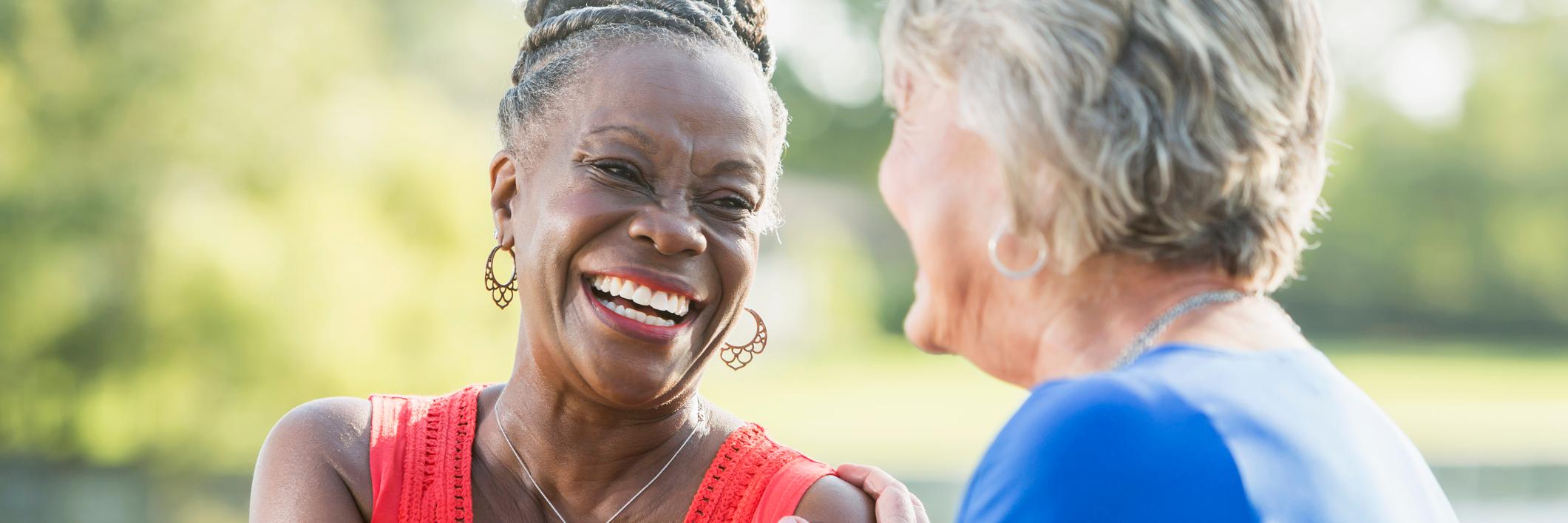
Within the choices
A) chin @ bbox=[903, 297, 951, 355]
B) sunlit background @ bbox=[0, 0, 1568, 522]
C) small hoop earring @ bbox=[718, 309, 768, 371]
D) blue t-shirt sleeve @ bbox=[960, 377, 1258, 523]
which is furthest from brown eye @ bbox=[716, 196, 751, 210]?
sunlit background @ bbox=[0, 0, 1568, 522]

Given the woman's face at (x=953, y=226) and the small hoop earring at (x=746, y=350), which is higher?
the woman's face at (x=953, y=226)

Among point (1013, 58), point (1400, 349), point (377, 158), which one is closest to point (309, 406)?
point (1013, 58)

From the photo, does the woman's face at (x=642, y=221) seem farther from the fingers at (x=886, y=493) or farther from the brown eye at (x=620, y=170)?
the fingers at (x=886, y=493)

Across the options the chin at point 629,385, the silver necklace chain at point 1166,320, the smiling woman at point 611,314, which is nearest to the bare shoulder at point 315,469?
the smiling woman at point 611,314

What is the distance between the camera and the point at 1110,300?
1612mm

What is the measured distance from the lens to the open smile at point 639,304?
2.17 meters

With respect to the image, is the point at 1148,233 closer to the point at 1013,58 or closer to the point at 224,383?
the point at 1013,58

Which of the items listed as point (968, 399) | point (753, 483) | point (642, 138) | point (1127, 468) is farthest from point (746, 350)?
A: point (968, 399)

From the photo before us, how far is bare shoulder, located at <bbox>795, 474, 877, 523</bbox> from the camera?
218 cm

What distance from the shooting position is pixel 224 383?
32.0ft

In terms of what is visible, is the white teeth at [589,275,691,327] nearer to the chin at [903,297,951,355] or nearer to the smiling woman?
the smiling woman

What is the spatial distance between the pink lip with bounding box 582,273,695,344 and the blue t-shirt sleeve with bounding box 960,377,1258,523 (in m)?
0.87

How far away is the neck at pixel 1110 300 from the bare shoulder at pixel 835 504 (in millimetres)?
661

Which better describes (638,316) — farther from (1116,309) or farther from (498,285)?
(1116,309)
